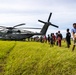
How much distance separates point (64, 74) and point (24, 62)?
2.61 metres

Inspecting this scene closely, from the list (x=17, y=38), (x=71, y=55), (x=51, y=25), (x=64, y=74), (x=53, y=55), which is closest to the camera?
(x=64, y=74)

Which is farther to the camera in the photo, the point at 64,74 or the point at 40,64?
the point at 40,64

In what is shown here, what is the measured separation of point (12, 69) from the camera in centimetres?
1207

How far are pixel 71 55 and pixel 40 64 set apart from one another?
139 centimetres

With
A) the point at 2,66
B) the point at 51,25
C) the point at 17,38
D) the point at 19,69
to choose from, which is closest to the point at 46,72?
the point at 19,69

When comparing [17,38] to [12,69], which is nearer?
[12,69]

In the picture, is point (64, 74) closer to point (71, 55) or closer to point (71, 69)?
point (71, 69)

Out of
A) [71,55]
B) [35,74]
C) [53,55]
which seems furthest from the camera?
[53,55]

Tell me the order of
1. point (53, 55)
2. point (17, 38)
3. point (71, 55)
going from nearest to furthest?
point (71, 55), point (53, 55), point (17, 38)

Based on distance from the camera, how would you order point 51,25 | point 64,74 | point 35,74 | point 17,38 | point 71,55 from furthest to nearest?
point 51,25, point 17,38, point 71,55, point 35,74, point 64,74

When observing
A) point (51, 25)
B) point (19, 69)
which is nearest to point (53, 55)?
point (19, 69)

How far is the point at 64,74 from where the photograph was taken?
10.4 metres

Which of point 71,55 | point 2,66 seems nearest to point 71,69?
point 71,55

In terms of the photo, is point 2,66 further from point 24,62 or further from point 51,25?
point 51,25
